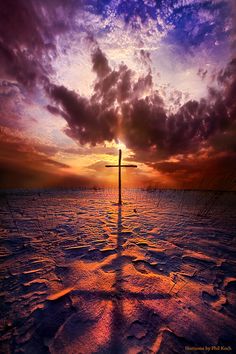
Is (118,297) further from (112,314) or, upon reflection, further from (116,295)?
(112,314)

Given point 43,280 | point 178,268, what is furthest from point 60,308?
point 178,268

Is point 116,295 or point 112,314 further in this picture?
point 116,295

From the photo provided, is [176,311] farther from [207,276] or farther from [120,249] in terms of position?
[120,249]

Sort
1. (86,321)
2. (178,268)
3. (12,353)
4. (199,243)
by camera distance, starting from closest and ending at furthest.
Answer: (12,353), (86,321), (178,268), (199,243)

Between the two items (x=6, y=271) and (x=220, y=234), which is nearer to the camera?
(x=6, y=271)

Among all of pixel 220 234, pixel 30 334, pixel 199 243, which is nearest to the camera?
pixel 30 334

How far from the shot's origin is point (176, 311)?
80.6 inches

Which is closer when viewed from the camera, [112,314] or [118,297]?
[112,314]

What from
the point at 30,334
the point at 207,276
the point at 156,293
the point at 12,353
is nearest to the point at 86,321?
the point at 30,334

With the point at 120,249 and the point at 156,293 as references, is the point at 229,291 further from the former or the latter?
the point at 120,249

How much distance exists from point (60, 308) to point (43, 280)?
806 millimetres

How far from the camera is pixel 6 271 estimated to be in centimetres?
295

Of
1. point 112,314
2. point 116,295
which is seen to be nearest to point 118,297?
point 116,295

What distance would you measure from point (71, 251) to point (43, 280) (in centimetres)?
115
